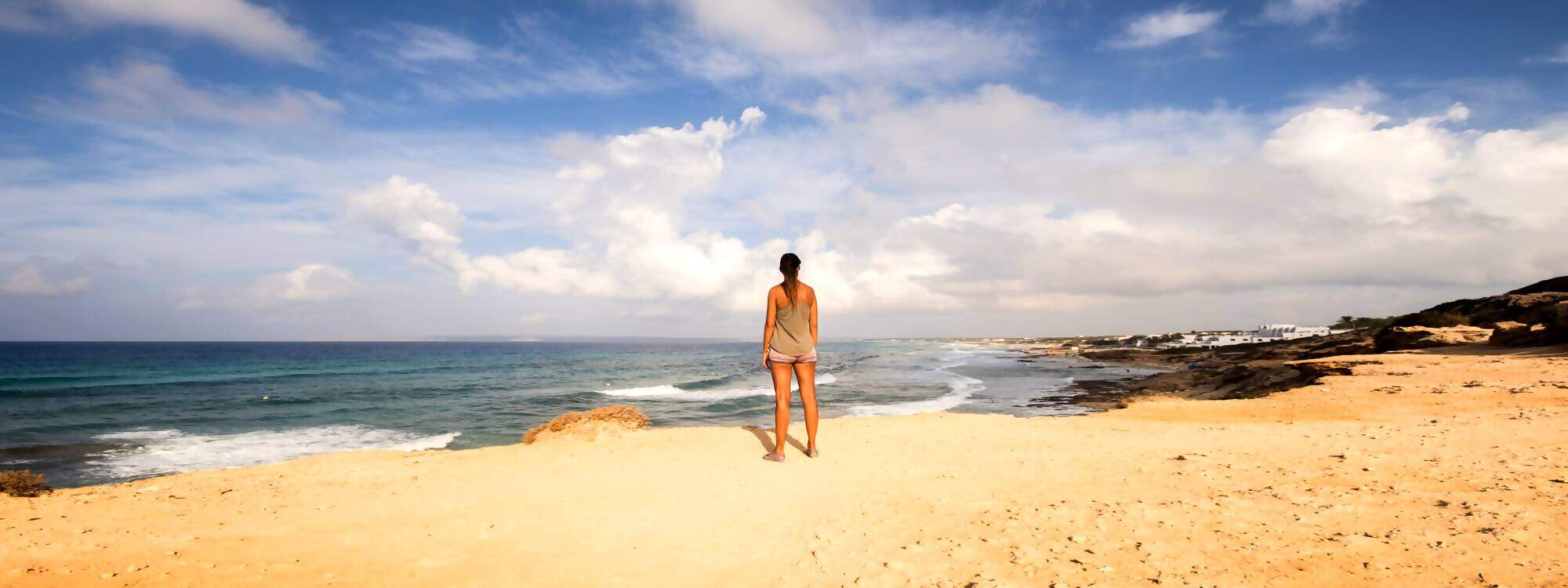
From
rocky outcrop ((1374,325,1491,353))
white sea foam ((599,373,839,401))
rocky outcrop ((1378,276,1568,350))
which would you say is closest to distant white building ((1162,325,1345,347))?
rocky outcrop ((1378,276,1568,350))

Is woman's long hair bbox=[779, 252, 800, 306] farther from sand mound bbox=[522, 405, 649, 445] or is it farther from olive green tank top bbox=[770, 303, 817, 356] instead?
sand mound bbox=[522, 405, 649, 445]

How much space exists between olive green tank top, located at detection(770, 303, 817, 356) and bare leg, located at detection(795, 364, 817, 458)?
182 millimetres

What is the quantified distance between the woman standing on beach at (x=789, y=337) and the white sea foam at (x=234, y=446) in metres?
9.38

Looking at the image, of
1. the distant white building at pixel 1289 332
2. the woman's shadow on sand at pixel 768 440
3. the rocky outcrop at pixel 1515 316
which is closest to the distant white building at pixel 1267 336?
the distant white building at pixel 1289 332

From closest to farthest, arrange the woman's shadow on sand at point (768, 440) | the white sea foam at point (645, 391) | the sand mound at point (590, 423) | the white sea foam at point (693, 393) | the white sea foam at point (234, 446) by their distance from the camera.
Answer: the woman's shadow on sand at point (768, 440) → the sand mound at point (590, 423) → the white sea foam at point (234, 446) → the white sea foam at point (693, 393) → the white sea foam at point (645, 391)

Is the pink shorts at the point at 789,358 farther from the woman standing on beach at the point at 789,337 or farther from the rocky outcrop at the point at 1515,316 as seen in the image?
the rocky outcrop at the point at 1515,316

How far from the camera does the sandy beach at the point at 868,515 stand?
3516 mm

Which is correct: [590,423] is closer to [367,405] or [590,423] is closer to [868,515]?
A: [868,515]

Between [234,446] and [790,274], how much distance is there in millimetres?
17474

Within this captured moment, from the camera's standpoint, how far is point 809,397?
272 inches

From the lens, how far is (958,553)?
3828 mm

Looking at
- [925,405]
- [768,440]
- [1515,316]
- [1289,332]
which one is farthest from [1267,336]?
[768,440]

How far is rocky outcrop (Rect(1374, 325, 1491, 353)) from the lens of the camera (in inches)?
963

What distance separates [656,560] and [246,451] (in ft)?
54.9
